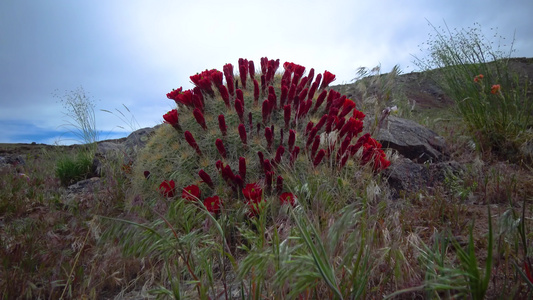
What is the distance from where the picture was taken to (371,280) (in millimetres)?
1749

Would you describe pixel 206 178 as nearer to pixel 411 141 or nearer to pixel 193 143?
pixel 193 143

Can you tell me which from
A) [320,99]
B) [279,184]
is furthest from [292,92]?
[279,184]

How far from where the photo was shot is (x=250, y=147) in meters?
3.18

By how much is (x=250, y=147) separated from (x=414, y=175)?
2.04 metres

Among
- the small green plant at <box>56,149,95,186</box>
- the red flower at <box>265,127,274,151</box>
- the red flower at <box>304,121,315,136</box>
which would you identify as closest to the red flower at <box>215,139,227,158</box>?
the red flower at <box>265,127,274,151</box>

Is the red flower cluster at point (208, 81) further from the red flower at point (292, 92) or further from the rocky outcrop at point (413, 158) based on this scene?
the rocky outcrop at point (413, 158)

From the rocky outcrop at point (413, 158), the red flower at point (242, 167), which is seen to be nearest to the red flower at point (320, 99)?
the rocky outcrop at point (413, 158)

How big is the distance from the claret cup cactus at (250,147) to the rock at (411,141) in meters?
1.27

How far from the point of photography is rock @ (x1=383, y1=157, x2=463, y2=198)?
3.74m

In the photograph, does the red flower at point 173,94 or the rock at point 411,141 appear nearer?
the red flower at point 173,94

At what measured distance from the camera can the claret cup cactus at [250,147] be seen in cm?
283

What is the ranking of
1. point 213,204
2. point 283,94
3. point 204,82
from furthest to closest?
1. point 204,82
2. point 283,94
3. point 213,204

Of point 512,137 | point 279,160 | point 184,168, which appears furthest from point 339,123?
point 512,137

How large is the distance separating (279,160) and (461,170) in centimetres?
248
